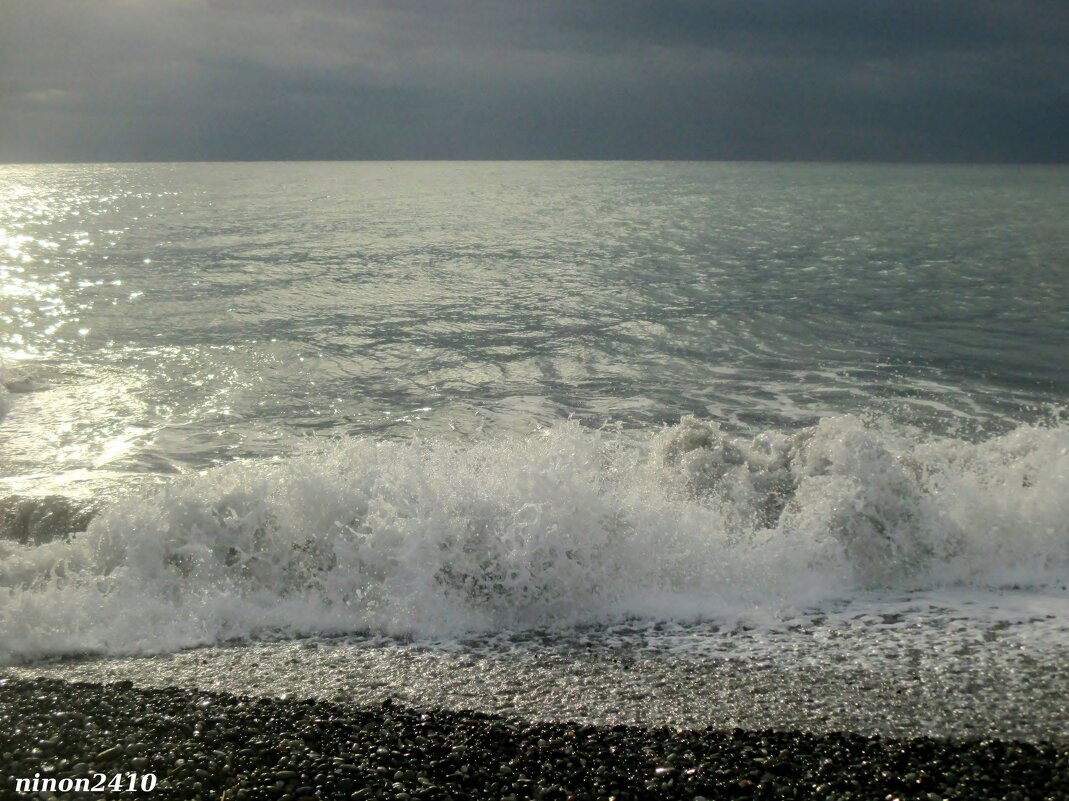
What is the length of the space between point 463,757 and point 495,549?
2912 mm

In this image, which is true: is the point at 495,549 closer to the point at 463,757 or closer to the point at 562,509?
the point at 562,509

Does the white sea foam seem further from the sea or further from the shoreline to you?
the shoreline

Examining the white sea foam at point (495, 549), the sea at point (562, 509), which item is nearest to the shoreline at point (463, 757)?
the sea at point (562, 509)

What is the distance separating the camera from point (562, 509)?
8.01 m

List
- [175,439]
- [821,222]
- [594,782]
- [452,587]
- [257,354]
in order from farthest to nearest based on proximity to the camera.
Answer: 1. [821,222]
2. [257,354]
3. [175,439]
4. [452,587]
5. [594,782]

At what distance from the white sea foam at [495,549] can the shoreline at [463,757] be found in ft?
5.02

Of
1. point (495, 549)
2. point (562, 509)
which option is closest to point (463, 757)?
point (495, 549)

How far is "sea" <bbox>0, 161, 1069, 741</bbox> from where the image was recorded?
238 inches

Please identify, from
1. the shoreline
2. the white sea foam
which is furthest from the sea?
the shoreline

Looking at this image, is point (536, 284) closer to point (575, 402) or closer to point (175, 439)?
point (575, 402)

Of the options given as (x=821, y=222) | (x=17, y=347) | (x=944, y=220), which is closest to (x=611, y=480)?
(x=17, y=347)

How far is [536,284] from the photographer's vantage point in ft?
91.8

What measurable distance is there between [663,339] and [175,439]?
10.8 m

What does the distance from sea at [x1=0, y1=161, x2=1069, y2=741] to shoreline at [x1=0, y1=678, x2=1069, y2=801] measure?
28cm
